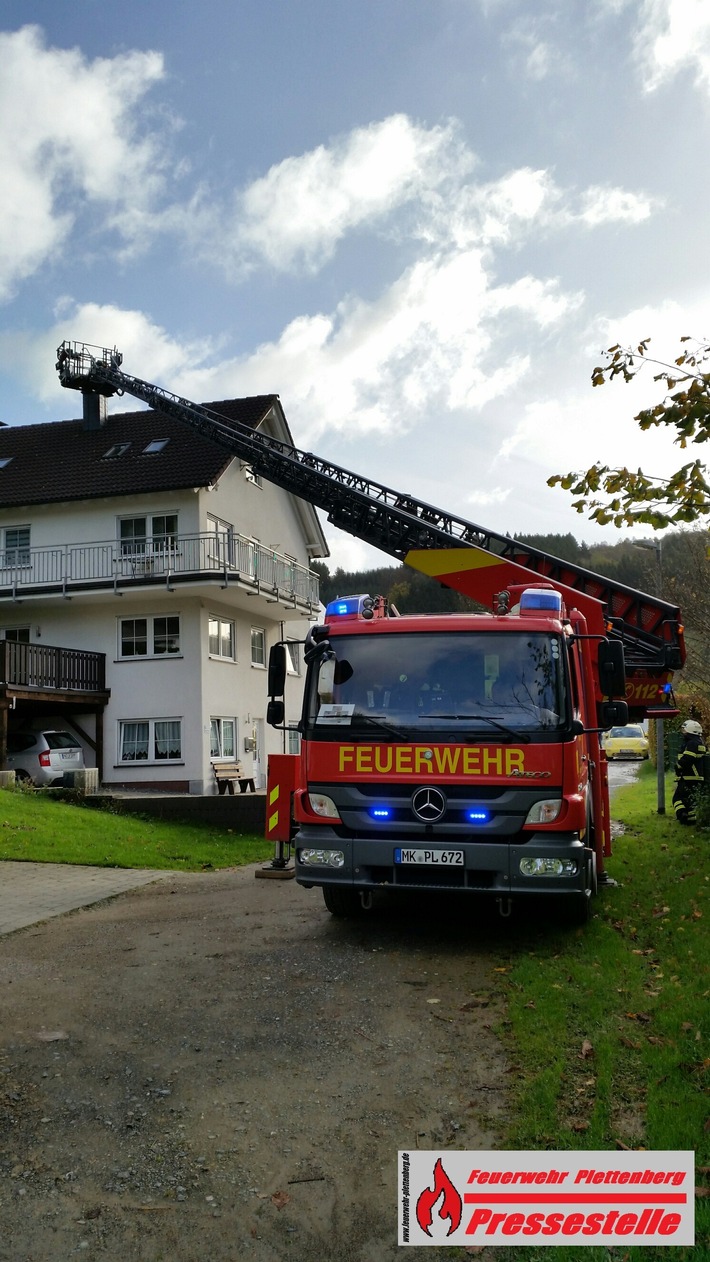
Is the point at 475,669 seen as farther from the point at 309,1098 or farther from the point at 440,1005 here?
the point at 309,1098

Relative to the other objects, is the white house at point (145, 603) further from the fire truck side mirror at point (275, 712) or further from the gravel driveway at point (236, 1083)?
the gravel driveway at point (236, 1083)

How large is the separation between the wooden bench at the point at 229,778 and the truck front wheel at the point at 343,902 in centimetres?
1677

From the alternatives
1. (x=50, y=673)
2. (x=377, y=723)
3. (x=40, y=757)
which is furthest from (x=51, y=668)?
(x=377, y=723)

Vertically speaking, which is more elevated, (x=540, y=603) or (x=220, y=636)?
(x=220, y=636)

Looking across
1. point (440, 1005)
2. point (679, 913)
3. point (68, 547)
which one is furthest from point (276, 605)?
point (440, 1005)

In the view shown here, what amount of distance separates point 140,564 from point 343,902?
1821 centimetres

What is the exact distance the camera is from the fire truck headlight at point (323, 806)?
7.82m

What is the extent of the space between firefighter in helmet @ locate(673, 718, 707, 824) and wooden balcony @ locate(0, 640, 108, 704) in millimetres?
14314

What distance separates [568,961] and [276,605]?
863 inches

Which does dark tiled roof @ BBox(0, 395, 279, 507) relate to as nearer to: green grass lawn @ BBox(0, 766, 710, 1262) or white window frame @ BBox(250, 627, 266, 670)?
white window frame @ BBox(250, 627, 266, 670)

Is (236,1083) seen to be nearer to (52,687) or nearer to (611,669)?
(611,669)

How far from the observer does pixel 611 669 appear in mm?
8109

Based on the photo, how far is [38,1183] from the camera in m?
4.06

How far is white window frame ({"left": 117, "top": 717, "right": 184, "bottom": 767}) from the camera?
83.5 ft
